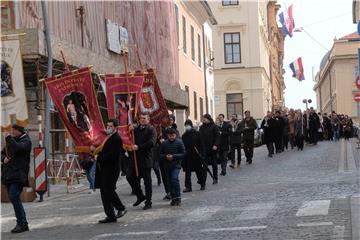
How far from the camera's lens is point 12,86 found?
43.7 feet

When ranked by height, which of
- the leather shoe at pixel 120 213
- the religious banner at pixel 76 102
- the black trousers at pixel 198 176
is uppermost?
the religious banner at pixel 76 102

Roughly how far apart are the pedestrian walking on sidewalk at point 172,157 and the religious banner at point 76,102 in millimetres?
1291

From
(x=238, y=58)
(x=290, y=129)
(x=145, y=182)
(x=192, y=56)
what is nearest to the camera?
(x=145, y=182)

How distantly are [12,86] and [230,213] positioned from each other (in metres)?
5.19

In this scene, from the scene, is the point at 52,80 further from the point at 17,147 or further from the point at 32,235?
the point at 32,235

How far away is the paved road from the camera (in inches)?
360

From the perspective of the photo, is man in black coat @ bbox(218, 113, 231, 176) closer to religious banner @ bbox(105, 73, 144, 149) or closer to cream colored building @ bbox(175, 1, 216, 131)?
religious banner @ bbox(105, 73, 144, 149)

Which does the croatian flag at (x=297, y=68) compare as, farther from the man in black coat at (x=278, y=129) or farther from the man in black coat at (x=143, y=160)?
the man in black coat at (x=143, y=160)

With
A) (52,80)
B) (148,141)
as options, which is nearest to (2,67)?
(52,80)

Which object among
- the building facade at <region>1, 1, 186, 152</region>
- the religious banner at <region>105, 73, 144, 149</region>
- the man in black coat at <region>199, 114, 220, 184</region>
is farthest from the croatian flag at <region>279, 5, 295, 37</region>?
the religious banner at <region>105, 73, 144, 149</region>

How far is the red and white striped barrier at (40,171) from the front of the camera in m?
14.8

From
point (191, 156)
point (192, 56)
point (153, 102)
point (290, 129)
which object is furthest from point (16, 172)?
point (192, 56)

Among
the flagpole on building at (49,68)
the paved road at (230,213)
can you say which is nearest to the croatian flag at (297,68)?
the paved road at (230,213)

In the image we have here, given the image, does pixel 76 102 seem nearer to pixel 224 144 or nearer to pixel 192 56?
pixel 224 144
